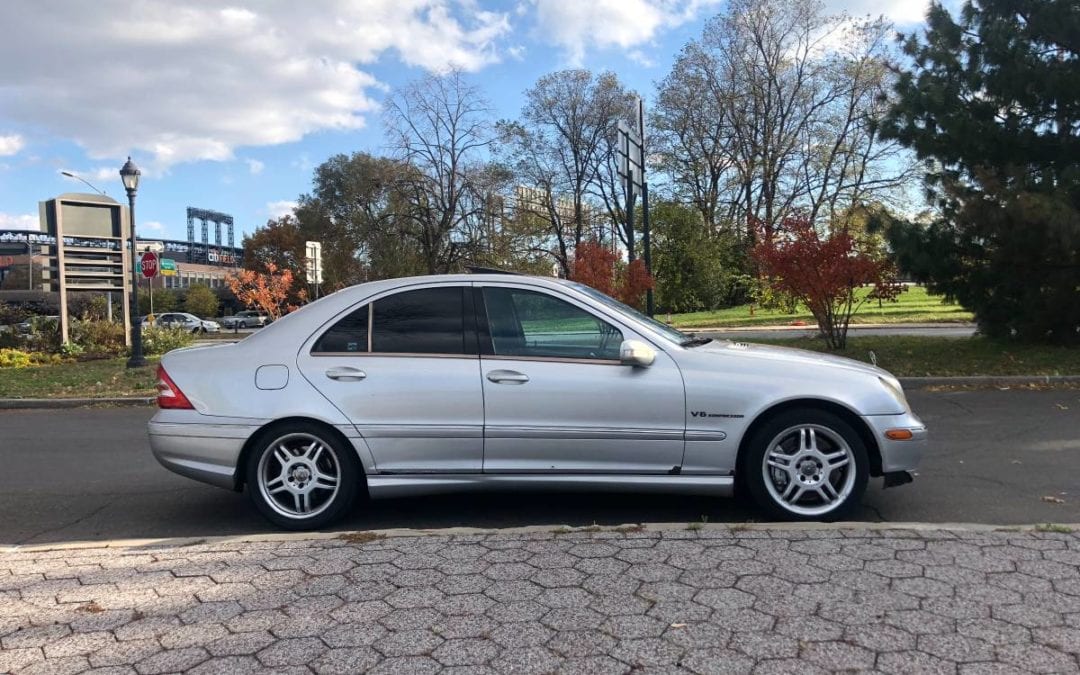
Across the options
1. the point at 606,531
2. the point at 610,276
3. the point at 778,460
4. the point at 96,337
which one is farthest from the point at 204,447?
the point at 96,337

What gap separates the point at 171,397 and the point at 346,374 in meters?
1.16

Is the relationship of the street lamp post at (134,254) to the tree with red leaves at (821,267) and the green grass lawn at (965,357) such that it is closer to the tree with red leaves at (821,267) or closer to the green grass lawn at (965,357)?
the tree with red leaves at (821,267)

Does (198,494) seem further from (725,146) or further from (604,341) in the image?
(725,146)

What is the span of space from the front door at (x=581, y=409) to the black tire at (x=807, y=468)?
495 mm

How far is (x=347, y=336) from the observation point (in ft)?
15.5

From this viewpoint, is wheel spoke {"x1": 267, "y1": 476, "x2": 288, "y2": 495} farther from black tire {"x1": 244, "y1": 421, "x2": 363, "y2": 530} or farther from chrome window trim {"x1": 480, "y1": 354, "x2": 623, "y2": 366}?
chrome window trim {"x1": 480, "y1": 354, "x2": 623, "y2": 366}

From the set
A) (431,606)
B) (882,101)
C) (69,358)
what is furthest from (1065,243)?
(69,358)

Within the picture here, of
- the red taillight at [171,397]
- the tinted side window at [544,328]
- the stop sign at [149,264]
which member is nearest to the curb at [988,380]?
the tinted side window at [544,328]

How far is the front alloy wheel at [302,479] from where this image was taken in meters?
4.56

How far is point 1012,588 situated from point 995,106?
1260 centimetres

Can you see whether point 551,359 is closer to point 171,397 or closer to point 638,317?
point 638,317

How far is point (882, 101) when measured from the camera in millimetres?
15273

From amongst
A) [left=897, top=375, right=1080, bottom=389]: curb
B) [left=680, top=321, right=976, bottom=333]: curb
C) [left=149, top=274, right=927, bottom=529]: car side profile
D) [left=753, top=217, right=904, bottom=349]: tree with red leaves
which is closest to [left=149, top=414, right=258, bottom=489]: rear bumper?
[left=149, top=274, right=927, bottom=529]: car side profile

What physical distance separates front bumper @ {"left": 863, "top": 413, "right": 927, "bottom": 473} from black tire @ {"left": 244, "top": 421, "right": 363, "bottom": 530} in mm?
3123
